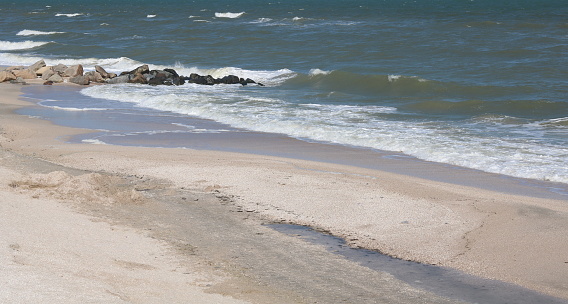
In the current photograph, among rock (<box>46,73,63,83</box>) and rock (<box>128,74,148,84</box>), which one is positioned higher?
rock (<box>46,73,63,83</box>)

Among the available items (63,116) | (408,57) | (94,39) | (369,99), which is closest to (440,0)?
(94,39)

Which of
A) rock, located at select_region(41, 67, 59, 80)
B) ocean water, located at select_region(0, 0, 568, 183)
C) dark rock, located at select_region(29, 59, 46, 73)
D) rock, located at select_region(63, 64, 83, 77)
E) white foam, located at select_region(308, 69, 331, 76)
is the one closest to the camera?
ocean water, located at select_region(0, 0, 568, 183)

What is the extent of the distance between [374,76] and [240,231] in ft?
55.1

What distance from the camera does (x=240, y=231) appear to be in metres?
7.73

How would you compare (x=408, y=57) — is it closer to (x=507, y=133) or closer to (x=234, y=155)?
(x=507, y=133)

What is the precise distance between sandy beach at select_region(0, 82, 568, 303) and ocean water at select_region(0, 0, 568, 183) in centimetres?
276

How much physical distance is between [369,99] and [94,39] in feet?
88.7

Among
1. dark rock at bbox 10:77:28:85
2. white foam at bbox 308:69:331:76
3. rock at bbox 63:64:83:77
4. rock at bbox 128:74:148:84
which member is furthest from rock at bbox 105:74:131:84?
white foam at bbox 308:69:331:76

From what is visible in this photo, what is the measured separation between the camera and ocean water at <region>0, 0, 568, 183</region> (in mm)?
13898

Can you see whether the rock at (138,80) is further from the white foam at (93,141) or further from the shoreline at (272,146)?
the white foam at (93,141)

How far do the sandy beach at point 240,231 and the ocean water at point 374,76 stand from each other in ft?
9.04

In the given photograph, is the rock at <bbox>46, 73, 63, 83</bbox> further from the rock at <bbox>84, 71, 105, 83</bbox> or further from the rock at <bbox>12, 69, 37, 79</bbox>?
the rock at <bbox>12, 69, 37, 79</bbox>

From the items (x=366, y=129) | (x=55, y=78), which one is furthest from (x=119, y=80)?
(x=366, y=129)

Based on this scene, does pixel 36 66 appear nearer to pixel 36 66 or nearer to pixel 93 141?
pixel 36 66
